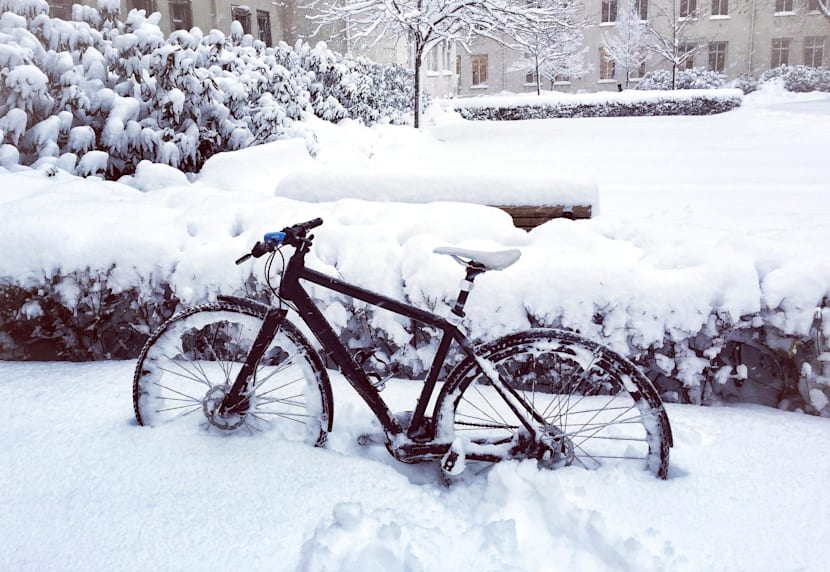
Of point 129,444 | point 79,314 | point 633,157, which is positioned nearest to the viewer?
point 129,444

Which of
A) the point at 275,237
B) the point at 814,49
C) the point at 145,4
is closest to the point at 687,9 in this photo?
the point at 814,49

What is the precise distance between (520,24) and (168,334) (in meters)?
13.2

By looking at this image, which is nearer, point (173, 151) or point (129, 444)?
point (129, 444)

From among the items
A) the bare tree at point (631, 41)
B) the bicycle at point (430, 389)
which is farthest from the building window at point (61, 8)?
the bare tree at point (631, 41)

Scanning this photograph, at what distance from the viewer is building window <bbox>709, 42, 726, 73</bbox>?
34438 mm

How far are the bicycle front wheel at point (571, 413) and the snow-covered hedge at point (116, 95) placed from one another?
4.50m

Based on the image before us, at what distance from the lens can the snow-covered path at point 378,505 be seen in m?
1.97

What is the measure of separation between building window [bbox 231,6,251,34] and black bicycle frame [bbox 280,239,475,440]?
2060 cm

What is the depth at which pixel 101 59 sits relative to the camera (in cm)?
591

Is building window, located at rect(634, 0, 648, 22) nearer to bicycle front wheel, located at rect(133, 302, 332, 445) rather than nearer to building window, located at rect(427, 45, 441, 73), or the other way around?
building window, located at rect(427, 45, 441, 73)

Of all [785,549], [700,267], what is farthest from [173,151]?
[785,549]

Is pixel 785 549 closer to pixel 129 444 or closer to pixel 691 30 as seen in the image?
pixel 129 444

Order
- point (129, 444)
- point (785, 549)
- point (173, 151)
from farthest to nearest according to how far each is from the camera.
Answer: point (173, 151) < point (129, 444) < point (785, 549)

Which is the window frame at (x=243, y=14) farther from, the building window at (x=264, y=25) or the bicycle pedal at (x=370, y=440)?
the bicycle pedal at (x=370, y=440)
